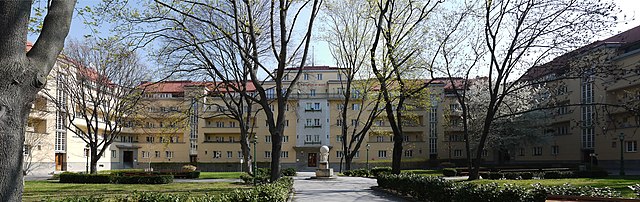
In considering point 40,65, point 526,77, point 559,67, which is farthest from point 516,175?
point 40,65

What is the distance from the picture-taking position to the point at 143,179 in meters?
29.7

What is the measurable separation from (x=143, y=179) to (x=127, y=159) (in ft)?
149

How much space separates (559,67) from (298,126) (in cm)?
4622

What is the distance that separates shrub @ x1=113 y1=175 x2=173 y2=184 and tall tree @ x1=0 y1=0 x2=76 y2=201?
24.9 meters

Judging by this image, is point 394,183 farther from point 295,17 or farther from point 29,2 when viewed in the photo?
point 29,2

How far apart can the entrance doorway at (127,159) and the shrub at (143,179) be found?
1690 inches

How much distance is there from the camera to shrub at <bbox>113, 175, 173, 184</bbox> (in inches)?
1147

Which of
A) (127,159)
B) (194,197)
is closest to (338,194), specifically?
(194,197)

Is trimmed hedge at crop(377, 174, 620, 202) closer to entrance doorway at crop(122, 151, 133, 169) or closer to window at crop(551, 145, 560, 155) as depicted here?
window at crop(551, 145, 560, 155)

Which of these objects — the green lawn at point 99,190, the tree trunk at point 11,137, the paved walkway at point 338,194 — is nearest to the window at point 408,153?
the paved walkway at point 338,194

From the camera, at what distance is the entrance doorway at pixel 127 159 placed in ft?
231

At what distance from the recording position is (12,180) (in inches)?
202

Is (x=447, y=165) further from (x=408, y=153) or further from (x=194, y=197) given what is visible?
(x=194, y=197)

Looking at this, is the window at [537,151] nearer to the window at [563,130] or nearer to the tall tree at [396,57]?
the window at [563,130]
